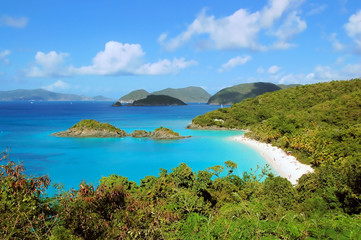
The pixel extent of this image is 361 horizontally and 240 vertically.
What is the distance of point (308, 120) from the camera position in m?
31.4

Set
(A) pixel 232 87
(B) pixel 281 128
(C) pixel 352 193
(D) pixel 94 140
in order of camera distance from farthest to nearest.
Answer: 1. (A) pixel 232 87
2. (D) pixel 94 140
3. (B) pixel 281 128
4. (C) pixel 352 193

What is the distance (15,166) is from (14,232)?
3.61 ft

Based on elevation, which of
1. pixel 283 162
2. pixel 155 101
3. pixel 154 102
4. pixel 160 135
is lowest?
pixel 283 162

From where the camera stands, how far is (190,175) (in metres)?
11.5

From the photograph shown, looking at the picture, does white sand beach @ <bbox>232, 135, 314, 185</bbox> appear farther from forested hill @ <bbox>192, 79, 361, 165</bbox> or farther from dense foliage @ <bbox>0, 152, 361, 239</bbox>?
dense foliage @ <bbox>0, 152, 361, 239</bbox>

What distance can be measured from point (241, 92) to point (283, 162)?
16216 centimetres

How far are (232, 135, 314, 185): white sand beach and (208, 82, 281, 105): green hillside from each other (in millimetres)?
140645

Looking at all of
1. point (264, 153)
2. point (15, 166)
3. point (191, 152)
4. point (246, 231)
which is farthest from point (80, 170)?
point (246, 231)

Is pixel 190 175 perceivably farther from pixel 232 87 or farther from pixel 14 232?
pixel 232 87

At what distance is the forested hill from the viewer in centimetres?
1808

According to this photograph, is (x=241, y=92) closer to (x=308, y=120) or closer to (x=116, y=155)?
(x=308, y=120)

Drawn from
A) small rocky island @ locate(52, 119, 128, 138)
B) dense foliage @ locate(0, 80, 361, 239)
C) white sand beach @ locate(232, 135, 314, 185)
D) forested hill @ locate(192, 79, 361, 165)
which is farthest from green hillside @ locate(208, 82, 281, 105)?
dense foliage @ locate(0, 80, 361, 239)

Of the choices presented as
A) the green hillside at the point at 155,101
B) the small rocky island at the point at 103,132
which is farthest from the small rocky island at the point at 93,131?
the green hillside at the point at 155,101

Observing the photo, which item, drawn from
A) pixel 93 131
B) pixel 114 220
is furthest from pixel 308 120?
pixel 114 220
